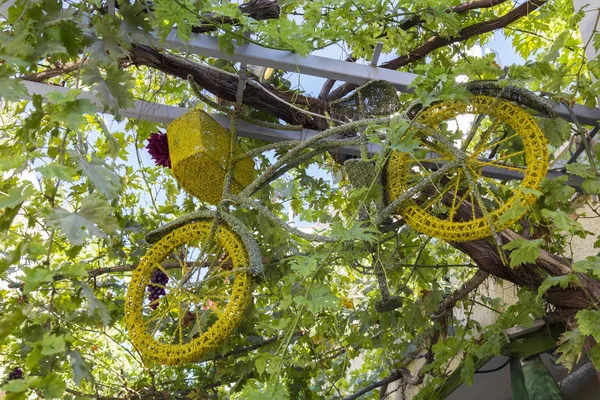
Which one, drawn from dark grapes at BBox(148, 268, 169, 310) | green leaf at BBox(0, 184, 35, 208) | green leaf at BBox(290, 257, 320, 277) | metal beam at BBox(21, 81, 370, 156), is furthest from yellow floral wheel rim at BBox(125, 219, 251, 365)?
green leaf at BBox(0, 184, 35, 208)

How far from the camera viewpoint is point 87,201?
853 mm

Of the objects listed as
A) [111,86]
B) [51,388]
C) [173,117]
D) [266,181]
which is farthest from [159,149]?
[51,388]

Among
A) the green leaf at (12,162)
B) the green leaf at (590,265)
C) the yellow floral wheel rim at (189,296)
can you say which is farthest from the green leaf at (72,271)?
the green leaf at (590,265)

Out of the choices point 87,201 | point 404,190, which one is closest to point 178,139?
point 404,190

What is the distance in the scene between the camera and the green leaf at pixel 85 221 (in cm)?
80

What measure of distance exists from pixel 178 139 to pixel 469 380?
98cm

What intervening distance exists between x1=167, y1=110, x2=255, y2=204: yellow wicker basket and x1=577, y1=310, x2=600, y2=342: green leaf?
781 mm

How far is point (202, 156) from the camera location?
1518 millimetres

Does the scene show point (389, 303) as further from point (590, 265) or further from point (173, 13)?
point (173, 13)

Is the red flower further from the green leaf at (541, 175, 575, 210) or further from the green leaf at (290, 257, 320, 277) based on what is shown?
the green leaf at (541, 175, 575, 210)

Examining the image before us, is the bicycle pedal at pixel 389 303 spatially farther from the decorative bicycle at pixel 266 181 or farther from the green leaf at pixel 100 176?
the green leaf at pixel 100 176

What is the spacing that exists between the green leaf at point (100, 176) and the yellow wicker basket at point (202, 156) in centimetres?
59

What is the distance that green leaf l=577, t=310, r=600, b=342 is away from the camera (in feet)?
4.35

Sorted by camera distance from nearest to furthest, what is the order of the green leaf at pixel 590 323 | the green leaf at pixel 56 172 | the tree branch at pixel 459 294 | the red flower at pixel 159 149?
the green leaf at pixel 56 172 < the green leaf at pixel 590 323 < the red flower at pixel 159 149 < the tree branch at pixel 459 294
